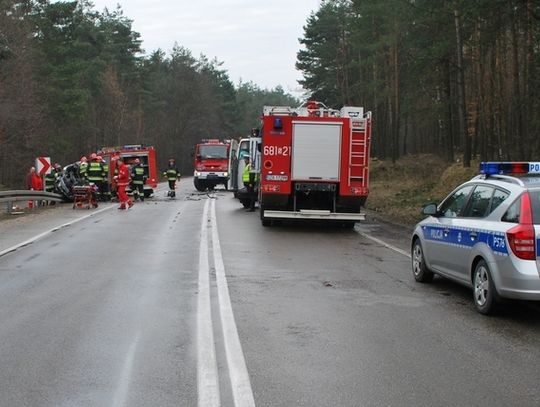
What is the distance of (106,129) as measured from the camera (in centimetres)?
6569

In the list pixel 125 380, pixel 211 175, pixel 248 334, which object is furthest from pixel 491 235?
pixel 211 175

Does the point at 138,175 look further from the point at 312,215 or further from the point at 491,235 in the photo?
the point at 491,235

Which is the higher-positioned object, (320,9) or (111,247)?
(320,9)

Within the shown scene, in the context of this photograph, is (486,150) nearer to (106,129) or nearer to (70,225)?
(70,225)

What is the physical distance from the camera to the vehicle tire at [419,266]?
921cm

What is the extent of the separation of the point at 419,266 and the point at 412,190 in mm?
19960

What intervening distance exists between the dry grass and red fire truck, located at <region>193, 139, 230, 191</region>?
907 centimetres

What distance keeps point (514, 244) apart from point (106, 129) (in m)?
62.4

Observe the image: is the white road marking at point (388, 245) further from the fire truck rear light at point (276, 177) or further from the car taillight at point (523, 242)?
the car taillight at point (523, 242)

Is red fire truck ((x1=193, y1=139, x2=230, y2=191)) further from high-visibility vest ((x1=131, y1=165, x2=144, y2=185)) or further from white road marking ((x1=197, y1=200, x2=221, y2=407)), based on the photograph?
white road marking ((x1=197, y1=200, x2=221, y2=407))

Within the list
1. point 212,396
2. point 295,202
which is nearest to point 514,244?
point 212,396

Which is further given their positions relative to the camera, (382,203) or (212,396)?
(382,203)

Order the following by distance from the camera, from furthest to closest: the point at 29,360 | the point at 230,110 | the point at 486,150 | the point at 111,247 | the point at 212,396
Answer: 1. the point at 230,110
2. the point at 486,150
3. the point at 111,247
4. the point at 29,360
5. the point at 212,396

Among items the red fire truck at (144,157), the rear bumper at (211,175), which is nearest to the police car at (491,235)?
the red fire truck at (144,157)
